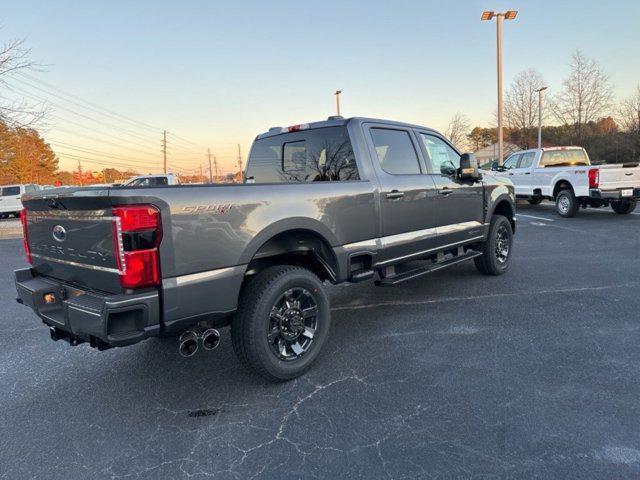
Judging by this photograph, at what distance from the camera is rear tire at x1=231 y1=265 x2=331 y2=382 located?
3084 mm

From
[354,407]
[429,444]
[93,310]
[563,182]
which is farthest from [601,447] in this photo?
[563,182]

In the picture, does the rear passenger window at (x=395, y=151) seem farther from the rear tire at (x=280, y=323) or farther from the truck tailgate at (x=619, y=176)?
the truck tailgate at (x=619, y=176)

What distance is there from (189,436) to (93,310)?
0.94m

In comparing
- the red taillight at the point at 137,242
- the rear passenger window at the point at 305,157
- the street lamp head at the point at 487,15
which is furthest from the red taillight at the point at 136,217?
the street lamp head at the point at 487,15

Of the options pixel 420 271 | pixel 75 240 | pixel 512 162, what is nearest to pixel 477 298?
pixel 420 271

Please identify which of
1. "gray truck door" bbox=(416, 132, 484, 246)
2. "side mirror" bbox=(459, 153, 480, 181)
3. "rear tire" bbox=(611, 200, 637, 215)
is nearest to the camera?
"gray truck door" bbox=(416, 132, 484, 246)

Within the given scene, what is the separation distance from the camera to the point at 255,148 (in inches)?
197

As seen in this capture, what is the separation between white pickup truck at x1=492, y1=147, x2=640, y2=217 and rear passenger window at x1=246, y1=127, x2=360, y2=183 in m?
7.85

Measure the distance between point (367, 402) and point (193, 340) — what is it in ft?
3.97

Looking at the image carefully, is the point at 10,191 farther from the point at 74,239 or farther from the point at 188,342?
the point at 188,342

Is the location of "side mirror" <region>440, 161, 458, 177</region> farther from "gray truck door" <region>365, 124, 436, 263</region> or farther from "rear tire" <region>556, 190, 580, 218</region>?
"rear tire" <region>556, 190, 580, 218</region>

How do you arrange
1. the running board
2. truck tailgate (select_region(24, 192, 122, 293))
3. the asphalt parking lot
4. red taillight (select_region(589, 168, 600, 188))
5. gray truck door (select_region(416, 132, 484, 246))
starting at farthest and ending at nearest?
1. red taillight (select_region(589, 168, 600, 188))
2. gray truck door (select_region(416, 132, 484, 246))
3. the running board
4. truck tailgate (select_region(24, 192, 122, 293))
5. the asphalt parking lot

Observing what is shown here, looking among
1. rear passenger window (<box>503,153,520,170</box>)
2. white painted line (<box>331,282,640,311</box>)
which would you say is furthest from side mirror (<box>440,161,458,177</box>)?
rear passenger window (<box>503,153,520,170</box>)

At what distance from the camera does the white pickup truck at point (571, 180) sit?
37.4ft
